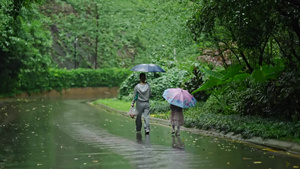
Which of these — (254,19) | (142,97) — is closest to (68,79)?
(142,97)

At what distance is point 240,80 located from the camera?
18.5 m

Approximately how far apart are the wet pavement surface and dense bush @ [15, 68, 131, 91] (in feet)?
95.8

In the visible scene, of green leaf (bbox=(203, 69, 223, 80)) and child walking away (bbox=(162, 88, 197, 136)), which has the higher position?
green leaf (bbox=(203, 69, 223, 80))

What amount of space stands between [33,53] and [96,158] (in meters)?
34.9

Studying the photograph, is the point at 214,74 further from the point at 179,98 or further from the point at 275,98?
the point at 179,98

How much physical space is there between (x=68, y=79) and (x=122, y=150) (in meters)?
41.4

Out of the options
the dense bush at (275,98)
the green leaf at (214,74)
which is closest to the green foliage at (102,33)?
the green leaf at (214,74)

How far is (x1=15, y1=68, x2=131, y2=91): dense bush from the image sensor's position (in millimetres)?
47094

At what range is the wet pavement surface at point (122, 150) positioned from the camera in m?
10.1

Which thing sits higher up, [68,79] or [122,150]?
[122,150]

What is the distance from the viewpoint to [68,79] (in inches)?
2088

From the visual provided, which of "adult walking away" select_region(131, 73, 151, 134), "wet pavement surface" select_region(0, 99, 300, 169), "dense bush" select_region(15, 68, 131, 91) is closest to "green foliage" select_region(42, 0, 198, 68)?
"dense bush" select_region(15, 68, 131, 91)

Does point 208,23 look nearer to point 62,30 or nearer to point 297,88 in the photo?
point 297,88

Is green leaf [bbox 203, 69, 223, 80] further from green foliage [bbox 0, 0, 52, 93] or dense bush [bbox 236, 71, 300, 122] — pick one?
green foliage [bbox 0, 0, 52, 93]
